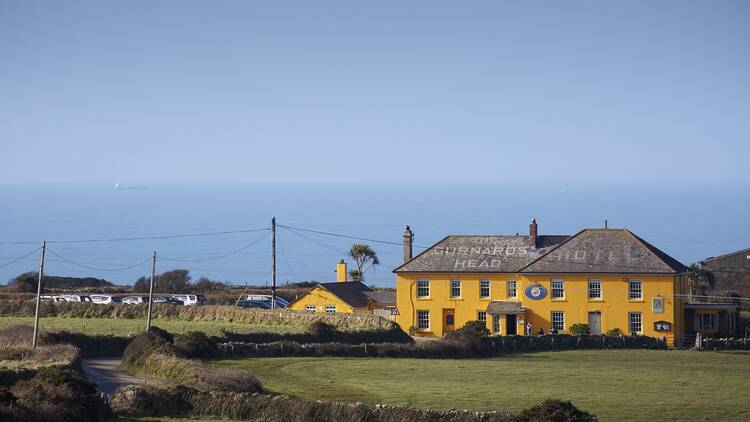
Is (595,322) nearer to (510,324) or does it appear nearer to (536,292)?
(536,292)

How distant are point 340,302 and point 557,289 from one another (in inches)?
481

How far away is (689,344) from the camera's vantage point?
201 feet

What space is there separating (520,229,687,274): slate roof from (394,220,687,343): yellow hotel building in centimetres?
5

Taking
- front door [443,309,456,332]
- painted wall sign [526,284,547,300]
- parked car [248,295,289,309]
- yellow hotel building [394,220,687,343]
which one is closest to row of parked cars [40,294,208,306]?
parked car [248,295,289,309]

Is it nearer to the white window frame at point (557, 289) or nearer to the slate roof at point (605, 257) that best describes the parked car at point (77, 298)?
the slate roof at point (605, 257)

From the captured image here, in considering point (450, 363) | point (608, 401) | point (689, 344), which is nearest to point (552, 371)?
point (450, 363)

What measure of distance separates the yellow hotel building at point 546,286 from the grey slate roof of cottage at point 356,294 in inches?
143

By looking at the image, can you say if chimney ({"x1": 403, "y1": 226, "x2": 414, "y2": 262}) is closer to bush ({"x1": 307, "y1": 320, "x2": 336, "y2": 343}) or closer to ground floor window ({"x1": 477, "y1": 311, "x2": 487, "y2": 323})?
ground floor window ({"x1": 477, "y1": 311, "x2": 487, "y2": 323})

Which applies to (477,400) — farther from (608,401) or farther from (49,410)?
(49,410)

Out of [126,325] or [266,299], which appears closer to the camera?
[126,325]

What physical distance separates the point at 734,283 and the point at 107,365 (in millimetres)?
57744

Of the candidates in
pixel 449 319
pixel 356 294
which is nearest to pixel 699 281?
pixel 449 319

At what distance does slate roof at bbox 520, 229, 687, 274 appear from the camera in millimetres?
63438

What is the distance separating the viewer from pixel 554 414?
27.0m
